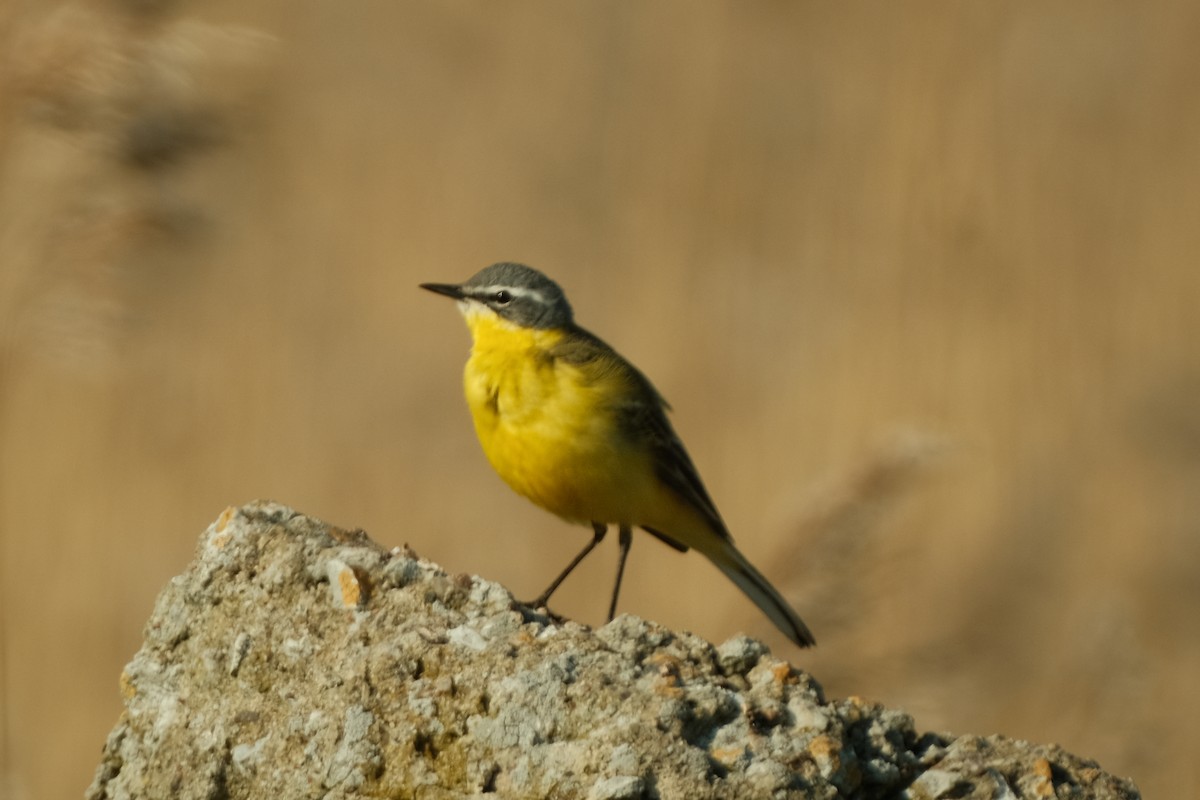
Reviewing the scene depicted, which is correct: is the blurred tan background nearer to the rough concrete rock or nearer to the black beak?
the black beak

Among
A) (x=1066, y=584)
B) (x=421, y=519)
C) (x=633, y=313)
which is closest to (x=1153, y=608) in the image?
(x=1066, y=584)

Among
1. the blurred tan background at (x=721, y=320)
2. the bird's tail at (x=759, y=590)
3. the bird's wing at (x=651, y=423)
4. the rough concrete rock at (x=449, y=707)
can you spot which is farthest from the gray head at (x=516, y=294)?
the rough concrete rock at (x=449, y=707)

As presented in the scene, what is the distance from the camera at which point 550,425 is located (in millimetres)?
6695

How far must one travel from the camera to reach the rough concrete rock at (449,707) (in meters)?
3.43

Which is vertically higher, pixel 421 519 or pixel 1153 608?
pixel 1153 608

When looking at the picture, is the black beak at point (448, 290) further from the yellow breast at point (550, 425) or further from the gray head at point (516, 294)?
the yellow breast at point (550, 425)

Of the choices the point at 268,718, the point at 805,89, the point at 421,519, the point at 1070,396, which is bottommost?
the point at 268,718

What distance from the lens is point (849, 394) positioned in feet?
36.0

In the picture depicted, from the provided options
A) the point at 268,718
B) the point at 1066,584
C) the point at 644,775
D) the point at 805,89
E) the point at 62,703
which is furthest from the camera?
the point at 805,89

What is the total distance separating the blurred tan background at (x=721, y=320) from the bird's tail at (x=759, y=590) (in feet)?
3.35

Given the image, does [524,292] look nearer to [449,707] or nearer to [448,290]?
[448,290]

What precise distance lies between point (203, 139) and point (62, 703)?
Result: 4.22 metres

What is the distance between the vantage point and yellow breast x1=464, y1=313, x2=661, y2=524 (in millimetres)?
6680

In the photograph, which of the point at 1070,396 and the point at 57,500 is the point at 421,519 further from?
the point at 1070,396
